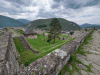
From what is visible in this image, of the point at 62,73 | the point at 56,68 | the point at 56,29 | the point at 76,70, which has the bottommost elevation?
the point at 62,73

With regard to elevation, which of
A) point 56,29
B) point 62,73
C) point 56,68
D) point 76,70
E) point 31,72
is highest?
point 56,29

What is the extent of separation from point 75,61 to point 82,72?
801 millimetres

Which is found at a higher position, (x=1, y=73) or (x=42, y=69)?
(x=42, y=69)

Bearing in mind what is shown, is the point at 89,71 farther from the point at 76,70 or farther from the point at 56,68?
the point at 56,68

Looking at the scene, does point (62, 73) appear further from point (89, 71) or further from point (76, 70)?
point (89, 71)

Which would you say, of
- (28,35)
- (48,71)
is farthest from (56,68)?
(28,35)

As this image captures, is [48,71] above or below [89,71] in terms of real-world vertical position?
above

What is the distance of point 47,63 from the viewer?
2.28m

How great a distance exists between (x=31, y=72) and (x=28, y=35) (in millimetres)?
19801

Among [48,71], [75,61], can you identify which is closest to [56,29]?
[75,61]

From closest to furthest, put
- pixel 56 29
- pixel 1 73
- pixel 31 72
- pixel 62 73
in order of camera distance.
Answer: pixel 31 72 < pixel 1 73 < pixel 62 73 < pixel 56 29

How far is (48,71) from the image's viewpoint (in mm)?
1992

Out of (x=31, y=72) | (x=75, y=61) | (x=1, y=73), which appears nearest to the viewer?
(x=31, y=72)

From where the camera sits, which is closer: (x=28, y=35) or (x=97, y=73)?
(x=97, y=73)
